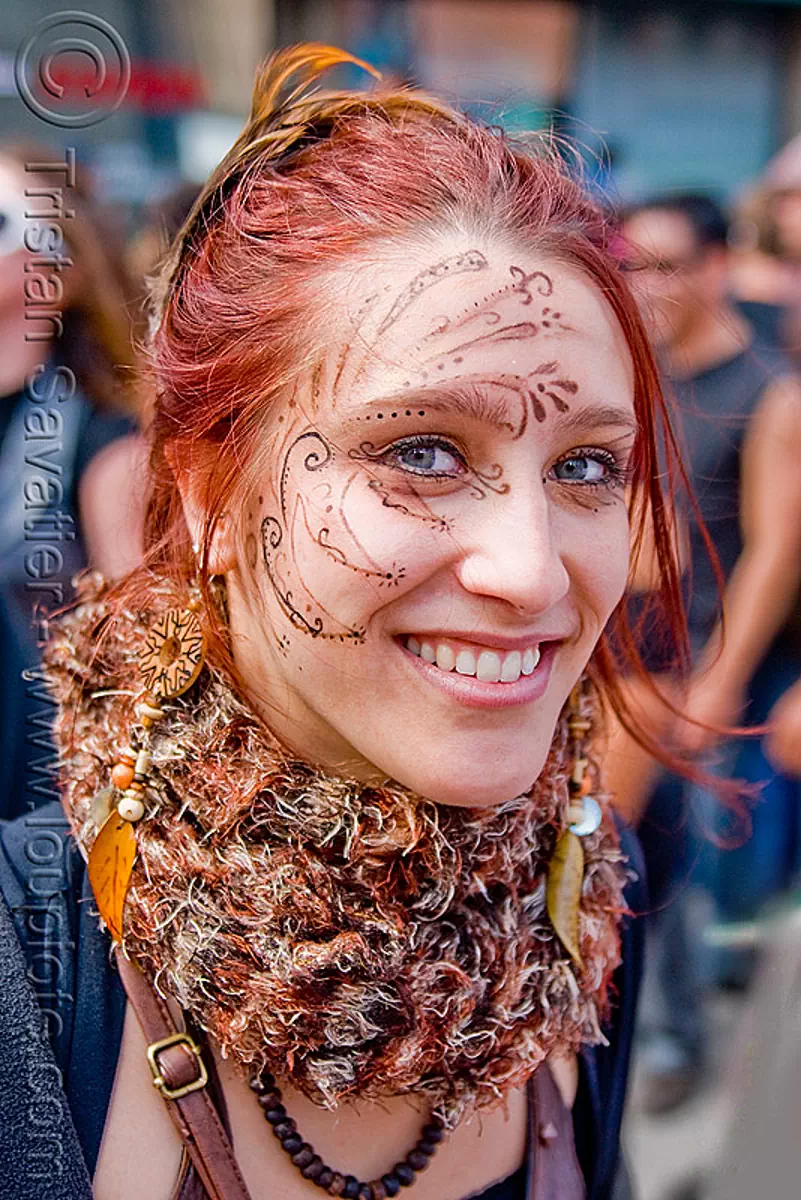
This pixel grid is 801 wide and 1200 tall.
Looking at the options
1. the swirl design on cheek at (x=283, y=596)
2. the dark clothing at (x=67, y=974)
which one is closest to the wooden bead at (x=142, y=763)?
the dark clothing at (x=67, y=974)

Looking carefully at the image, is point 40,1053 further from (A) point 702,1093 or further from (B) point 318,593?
(A) point 702,1093

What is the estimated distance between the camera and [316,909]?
1.33m

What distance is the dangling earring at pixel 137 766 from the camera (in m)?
1.36

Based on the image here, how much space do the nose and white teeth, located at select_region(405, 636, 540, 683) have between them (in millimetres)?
68

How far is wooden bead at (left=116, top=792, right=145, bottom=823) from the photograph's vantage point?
4.49 feet

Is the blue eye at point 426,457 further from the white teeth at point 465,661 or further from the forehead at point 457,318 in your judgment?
the white teeth at point 465,661

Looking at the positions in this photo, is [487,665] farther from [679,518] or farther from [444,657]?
[679,518]

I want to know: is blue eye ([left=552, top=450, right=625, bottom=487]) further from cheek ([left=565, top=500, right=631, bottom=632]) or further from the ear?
the ear

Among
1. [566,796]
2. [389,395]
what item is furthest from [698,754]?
[389,395]

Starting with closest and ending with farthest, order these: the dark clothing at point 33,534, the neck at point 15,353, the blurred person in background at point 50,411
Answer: the dark clothing at point 33,534
the blurred person in background at point 50,411
the neck at point 15,353

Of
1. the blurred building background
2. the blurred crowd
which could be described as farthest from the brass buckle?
the blurred building background

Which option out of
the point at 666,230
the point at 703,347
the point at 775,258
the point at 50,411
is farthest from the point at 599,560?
the point at 775,258

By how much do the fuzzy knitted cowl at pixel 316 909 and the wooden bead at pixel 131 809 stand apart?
0.01 m

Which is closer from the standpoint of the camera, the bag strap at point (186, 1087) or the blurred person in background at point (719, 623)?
the bag strap at point (186, 1087)
